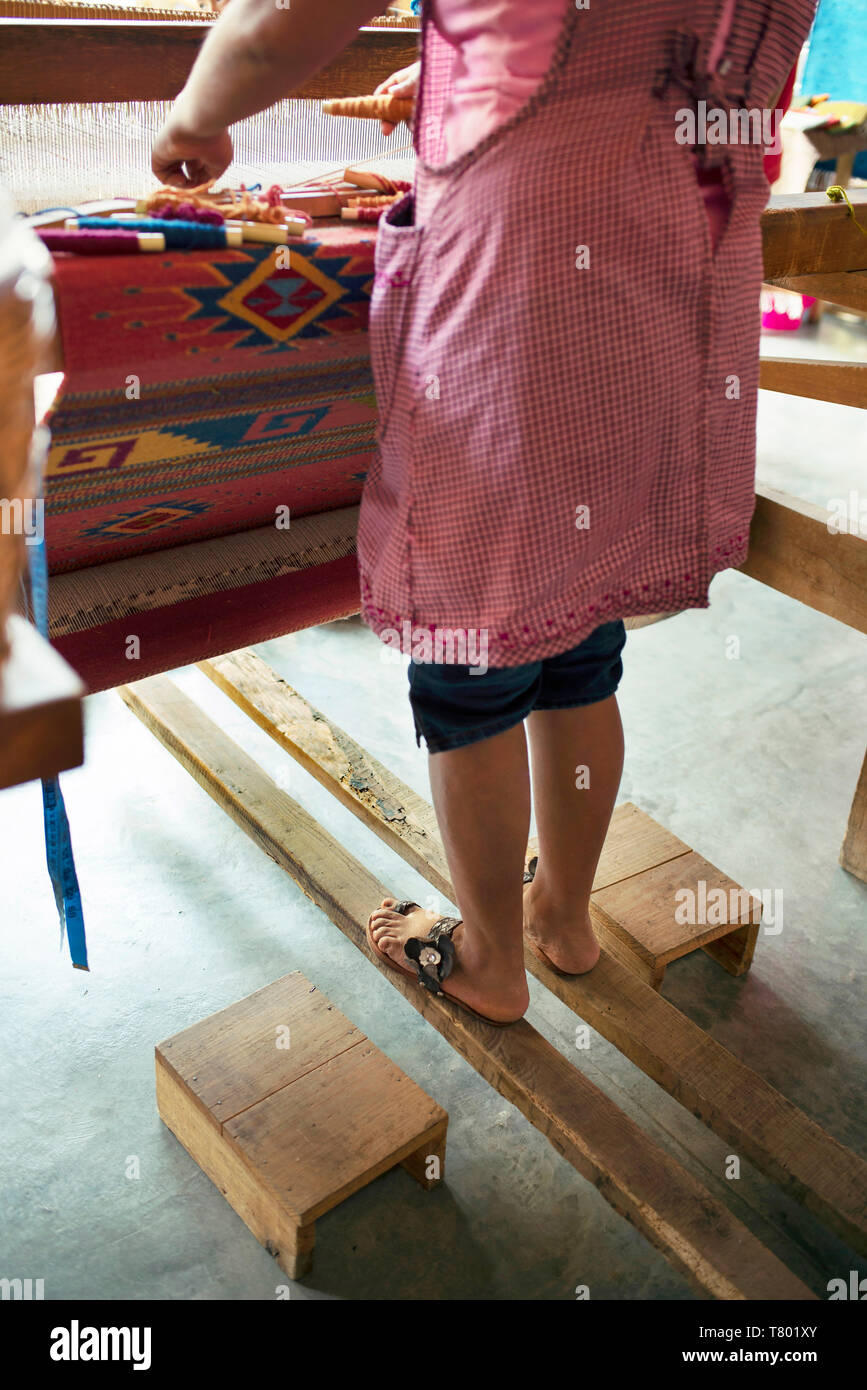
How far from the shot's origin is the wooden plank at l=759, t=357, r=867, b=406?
1.48m

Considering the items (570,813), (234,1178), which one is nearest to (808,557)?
(570,813)

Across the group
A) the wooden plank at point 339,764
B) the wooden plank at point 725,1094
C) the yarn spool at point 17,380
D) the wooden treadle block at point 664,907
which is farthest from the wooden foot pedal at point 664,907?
the yarn spool at point 17,380

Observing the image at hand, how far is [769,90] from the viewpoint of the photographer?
909 millimetres

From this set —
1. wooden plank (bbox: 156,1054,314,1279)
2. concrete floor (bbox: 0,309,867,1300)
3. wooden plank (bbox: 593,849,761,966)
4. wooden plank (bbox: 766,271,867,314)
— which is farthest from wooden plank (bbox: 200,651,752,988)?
wooden plank (bbox: 766,271,867,314)

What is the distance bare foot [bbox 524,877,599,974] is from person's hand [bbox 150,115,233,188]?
0.90 m

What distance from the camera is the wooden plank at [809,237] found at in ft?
4.37

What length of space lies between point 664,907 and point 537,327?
101cm

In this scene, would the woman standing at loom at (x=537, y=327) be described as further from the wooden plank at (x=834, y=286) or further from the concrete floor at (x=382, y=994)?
the wooden plank at (x=834, y=286)

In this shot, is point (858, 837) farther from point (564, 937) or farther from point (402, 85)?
point (402, 85)

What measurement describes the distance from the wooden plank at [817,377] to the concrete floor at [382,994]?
2.58 feet

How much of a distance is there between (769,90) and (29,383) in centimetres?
69

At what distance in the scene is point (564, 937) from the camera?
1386mm

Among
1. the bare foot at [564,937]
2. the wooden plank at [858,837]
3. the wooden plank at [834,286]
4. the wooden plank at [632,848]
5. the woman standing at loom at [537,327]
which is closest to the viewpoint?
the woman standing at loom at [537,327]

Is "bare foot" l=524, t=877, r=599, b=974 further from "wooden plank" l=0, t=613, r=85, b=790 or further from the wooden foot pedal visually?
"wooden plank" l=0, t=613, r=85, b=790
